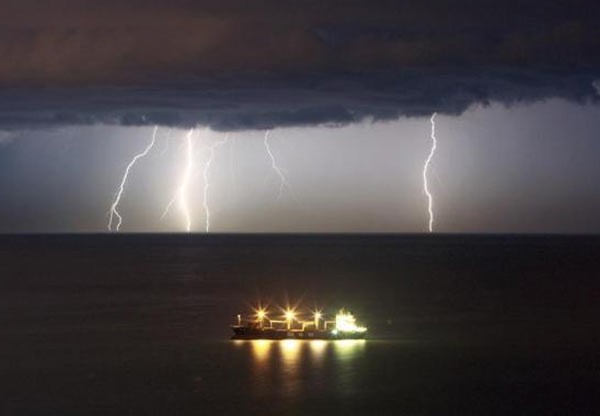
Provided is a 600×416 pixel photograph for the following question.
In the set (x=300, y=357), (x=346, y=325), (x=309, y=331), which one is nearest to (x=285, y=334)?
(x=309, y=331)

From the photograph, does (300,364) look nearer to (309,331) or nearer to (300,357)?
(300,357)

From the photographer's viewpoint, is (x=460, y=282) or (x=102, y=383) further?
(x=460, y=282)

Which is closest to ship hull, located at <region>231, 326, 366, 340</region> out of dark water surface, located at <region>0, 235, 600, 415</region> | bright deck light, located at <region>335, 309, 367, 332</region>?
bright deck light, located at <region>335, 309, 367, 332</region>

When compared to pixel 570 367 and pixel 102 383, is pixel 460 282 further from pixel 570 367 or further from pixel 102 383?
pixel 102 383

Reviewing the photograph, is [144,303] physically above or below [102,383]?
above

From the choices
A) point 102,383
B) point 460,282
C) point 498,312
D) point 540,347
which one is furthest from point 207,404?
point 460,282
